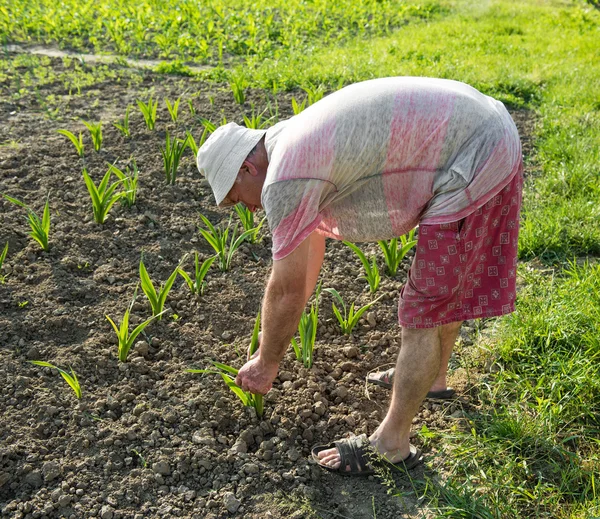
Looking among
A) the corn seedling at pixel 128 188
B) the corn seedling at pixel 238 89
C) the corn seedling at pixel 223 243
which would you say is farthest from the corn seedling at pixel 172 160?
the corn seedling at pixel 238 89

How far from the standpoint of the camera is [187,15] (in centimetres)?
876

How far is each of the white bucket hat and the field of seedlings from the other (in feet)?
2.68

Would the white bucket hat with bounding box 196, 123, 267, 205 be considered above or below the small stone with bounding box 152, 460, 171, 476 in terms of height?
above

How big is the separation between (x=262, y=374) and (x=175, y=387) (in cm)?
66

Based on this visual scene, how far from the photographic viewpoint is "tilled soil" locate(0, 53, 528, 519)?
266cm

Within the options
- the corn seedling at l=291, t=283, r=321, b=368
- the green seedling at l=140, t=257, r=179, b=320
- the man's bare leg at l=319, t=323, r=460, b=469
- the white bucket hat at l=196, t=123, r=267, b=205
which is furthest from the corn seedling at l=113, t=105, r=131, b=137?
the man's bare leg at l=319, t=323, r=460, b=469

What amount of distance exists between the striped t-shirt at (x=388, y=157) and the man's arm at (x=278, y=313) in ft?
0.23

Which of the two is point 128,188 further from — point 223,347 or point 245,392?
point 245,392

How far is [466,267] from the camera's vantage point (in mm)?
2541

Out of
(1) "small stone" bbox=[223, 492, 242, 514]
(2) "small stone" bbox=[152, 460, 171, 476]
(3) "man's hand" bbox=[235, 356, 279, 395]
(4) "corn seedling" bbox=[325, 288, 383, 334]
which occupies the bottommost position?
(1) "small stone" bbox=[223, 492, 242, 514]

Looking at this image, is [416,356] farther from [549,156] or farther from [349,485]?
[549,156]

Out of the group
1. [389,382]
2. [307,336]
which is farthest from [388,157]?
[389,382]

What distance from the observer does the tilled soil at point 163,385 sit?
8.73ft

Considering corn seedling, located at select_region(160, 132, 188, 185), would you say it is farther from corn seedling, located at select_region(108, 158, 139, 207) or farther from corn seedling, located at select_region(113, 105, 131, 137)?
corn seedling, located at select_region(113, 105, 131, 137)
